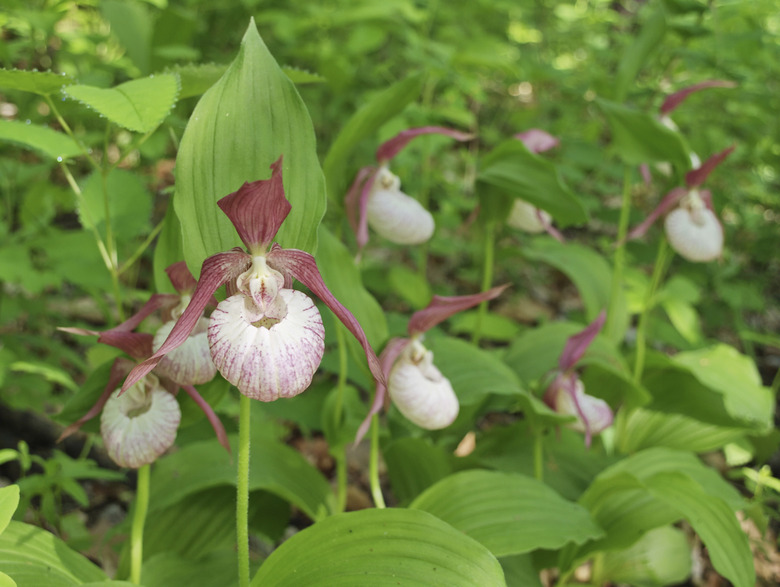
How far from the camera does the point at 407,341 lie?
4.50 feet

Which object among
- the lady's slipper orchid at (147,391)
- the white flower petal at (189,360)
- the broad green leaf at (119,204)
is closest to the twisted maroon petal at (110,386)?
→ the lady's slipper orchid at (147,391)

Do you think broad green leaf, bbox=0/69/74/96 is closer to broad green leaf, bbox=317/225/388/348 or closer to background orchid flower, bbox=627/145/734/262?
broad green leaf, bbox=317/225/388/348

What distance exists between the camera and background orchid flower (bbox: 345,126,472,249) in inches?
60.4

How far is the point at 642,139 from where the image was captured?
1.83 meters

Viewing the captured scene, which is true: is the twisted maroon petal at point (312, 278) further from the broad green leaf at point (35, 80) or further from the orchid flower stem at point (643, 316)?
the orchid flower stem at point (643, 316)

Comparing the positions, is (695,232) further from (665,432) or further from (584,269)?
(665,432)

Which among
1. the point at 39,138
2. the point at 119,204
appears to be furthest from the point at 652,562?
the point at 39,138

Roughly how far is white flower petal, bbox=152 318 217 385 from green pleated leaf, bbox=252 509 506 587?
34 centimetres

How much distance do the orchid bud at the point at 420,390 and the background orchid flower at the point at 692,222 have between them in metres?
0.92

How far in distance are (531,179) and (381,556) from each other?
3.23ft

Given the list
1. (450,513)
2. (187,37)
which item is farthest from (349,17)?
(450,513)

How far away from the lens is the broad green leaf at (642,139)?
5.70 feet

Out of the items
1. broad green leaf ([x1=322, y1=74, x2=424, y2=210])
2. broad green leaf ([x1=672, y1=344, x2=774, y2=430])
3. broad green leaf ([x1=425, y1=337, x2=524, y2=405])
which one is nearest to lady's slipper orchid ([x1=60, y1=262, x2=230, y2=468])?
broad green leaf ([x1=322, y1=74, x2=424, y2=210])

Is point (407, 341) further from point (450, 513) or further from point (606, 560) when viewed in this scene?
point (606, 560)
